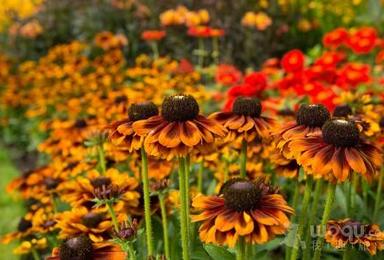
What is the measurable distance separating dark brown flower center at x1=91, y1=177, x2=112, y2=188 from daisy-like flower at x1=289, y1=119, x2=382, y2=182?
0.66m

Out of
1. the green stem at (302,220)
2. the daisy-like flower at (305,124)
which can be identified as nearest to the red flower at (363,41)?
the daisy-like flower at (305,124)

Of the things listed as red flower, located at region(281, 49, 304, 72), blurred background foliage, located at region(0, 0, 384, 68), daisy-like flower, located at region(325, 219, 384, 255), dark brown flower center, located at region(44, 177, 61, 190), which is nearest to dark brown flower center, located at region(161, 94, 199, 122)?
daisy-like flower, located at region(325, 219, 384, 255)

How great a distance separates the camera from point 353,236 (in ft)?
4.44

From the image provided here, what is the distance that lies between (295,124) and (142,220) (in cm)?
59

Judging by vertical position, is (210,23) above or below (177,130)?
above

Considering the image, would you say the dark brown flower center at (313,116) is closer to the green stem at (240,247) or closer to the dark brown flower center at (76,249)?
the green stem at (240,247)

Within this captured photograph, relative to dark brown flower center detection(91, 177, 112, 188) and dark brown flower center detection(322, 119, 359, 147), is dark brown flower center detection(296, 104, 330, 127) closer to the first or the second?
dark brown flower center detection(322, 119, 359, 147)

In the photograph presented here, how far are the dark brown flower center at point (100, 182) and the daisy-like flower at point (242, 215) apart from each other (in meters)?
0.59

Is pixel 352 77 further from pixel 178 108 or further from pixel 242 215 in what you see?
pixel 242 215

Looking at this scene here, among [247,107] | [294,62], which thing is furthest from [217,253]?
[294,62]

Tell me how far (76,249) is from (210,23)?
3.62m

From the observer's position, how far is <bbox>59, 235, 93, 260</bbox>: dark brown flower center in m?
1.31

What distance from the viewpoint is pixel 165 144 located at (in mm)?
1210

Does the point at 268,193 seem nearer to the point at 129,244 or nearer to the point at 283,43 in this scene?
the point at 129,244
